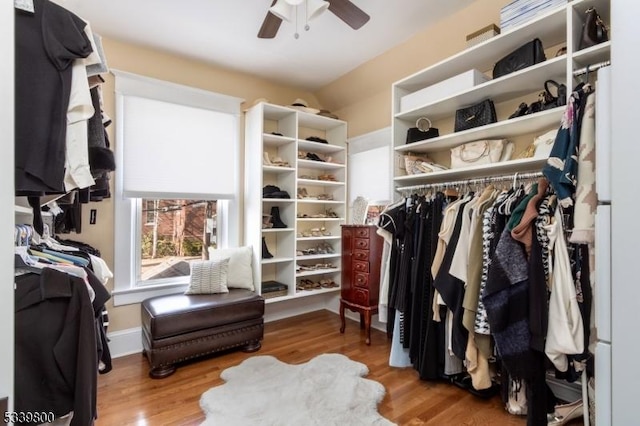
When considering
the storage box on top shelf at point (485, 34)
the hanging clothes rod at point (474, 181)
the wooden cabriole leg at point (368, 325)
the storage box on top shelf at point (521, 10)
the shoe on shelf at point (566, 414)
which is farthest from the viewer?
the wooden cabriole leg at point (368, 325)

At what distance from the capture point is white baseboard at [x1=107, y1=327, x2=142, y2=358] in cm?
270

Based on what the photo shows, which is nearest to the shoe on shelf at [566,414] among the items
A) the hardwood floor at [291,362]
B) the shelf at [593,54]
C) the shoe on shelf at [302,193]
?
the hardwood floor at [291,362]

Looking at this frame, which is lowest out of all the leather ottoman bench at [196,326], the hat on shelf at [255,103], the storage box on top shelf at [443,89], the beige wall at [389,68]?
the leather ottoman bench at [196,326]

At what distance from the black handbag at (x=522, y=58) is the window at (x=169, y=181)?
97.1 inches

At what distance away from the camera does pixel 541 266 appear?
5.20ft

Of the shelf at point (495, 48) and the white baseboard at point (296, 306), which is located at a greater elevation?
the shelf at point (495, 48)

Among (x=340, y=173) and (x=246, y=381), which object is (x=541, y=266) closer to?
(x=246, y=381)

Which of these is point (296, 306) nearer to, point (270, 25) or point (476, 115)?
point (476, 115)

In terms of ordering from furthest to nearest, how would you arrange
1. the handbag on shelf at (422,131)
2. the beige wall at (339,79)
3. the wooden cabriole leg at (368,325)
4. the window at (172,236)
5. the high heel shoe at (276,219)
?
the high heel shoe at (276,219) → the window at (172,236) → the wooden cabriole leg at (368,325) → the handbag on shelf at (422,131) → the beige wall at (339,79)

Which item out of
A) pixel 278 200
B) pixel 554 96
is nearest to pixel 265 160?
pixel 278 200

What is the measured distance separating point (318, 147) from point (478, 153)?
6.15 feet

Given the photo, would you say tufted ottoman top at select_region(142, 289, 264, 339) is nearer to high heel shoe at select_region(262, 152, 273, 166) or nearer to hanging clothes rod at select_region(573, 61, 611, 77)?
high heel shoe at select_region(262, 152, 273, 166)

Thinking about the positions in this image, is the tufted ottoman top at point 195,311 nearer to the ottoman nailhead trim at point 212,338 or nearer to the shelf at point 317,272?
the ottoman nailhead trim at point 212,338

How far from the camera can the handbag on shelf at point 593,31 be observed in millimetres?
1651
